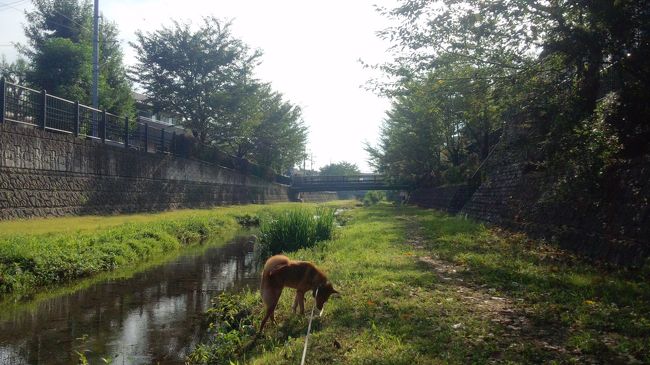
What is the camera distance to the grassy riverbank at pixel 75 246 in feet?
31.8

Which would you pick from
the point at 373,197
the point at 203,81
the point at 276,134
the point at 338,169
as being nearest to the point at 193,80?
the point at 203,81

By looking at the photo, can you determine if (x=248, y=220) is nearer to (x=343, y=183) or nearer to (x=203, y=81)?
(x=203, y=81)

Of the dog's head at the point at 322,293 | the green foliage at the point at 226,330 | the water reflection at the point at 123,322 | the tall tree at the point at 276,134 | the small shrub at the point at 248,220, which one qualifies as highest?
the tall tree at the point at 276,134

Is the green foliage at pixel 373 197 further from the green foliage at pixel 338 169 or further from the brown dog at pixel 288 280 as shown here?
the brown dog at pixel 288 280

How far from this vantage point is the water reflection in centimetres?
614

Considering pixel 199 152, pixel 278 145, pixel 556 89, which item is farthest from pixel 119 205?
pixel 278 145

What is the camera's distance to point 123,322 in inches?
301

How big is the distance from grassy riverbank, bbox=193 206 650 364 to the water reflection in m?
0.78

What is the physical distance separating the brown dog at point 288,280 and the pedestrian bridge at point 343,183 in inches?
1967

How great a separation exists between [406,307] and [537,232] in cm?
741

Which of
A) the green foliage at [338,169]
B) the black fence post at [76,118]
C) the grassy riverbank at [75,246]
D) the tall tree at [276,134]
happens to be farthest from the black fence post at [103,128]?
the green foliage at [338,169]

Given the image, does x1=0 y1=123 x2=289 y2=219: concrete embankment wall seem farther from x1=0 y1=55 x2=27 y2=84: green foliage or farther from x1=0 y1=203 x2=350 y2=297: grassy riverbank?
x1=0 y1=55 x2=27 y2=84: green foliage

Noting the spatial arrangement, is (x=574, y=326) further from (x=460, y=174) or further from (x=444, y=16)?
(x=460, y=174)

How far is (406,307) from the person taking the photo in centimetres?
625
